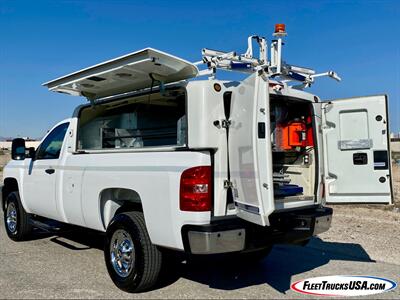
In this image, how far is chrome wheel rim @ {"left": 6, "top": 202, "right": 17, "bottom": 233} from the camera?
7.66m

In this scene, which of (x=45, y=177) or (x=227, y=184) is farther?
(x=45, y=177)

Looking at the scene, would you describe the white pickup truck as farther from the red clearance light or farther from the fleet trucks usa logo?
the fleet trucks usa logo

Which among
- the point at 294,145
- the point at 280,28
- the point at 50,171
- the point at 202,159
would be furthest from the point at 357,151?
the point at 50,171

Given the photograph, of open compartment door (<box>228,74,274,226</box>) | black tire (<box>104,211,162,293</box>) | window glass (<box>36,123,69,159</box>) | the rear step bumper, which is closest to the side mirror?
window glass (<box>36,123,69,159</box>)

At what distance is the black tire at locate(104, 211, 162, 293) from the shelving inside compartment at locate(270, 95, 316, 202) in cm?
158

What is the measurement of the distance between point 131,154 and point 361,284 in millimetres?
3140

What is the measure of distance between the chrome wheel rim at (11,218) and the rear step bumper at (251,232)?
4589 millimetres

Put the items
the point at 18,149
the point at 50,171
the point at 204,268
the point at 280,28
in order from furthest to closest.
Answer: the point at 18,149 → the point at 50,171 → the point at 204,268 → the point at 280,28

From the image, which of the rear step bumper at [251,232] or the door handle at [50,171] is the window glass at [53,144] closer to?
the door handle at [50,171]

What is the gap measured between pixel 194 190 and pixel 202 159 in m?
0.31

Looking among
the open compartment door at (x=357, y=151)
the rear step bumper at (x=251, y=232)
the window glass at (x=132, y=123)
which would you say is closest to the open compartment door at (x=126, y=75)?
the window glass at (x=132, y=123)

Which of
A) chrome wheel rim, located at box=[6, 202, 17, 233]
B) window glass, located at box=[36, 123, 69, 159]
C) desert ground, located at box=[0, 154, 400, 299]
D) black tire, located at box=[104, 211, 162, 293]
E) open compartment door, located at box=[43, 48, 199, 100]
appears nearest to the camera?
open compartment door, located at box=[43, 48, 199, 100]

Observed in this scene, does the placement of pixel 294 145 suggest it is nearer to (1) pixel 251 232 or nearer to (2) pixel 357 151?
(2) pixel 357 151

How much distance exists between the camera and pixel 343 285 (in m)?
5.30
